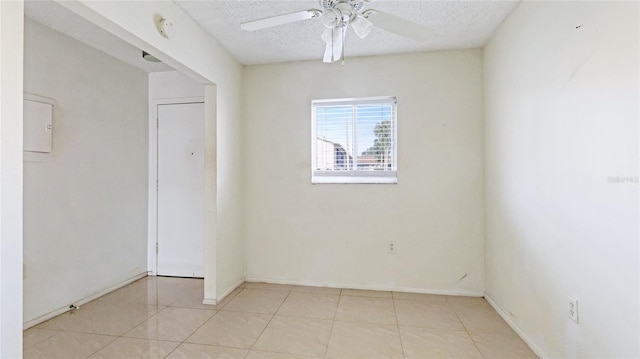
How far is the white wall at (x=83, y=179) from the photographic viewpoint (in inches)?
94.4

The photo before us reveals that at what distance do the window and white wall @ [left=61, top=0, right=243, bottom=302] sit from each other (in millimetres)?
853

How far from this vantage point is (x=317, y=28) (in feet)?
8.29

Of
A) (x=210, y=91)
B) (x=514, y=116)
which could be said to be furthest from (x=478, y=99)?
(x=210, y=91)

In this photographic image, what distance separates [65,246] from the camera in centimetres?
263

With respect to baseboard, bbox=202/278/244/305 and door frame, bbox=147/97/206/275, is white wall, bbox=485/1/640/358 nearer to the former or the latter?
baseboard, bbox=202/278/244/305

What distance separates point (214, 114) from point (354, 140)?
142cm

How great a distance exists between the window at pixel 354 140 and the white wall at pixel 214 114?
2.80 ft

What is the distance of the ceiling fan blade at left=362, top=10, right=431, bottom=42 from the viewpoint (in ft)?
5.49

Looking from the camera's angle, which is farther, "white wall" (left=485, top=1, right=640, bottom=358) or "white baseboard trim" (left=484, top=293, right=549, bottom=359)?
"white baseboard trim" (left=484, top=293, right=549, bottom=359)

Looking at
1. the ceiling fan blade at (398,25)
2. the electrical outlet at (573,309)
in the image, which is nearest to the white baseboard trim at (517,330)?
the electrical outlet at (573,309)

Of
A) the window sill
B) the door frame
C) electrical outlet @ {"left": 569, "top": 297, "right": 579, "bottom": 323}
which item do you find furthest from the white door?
electrical outlet @ {"left": 569, "top": 297, "right": 579, "bottom": 323}
